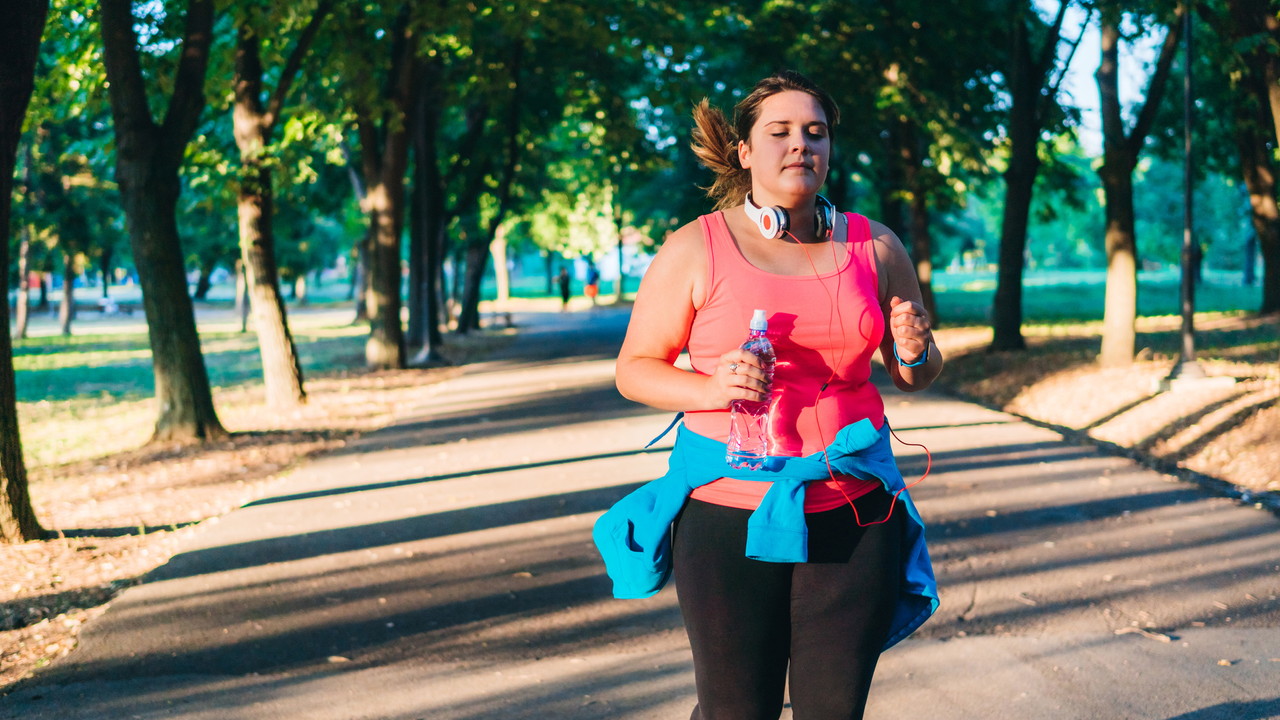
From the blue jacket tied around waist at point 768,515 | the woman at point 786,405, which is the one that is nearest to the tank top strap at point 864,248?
the woman at point 786,405

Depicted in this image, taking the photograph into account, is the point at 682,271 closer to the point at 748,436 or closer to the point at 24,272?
the point at 748,436

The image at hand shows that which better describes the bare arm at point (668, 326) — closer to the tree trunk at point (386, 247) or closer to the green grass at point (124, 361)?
the green grass at point (124, 361)

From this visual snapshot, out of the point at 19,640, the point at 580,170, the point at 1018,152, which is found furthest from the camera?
the point at 580,170

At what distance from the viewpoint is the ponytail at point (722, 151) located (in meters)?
2.77

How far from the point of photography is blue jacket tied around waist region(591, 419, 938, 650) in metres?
2.36

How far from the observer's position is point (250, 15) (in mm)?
11078

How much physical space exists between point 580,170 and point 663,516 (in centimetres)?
4214

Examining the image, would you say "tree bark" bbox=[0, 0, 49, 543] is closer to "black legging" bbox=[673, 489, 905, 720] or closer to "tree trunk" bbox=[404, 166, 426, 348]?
"black legging" bbox=[673, 489, 905, 720]

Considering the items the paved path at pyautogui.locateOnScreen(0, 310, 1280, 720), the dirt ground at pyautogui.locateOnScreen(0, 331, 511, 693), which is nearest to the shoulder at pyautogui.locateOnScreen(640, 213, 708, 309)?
the paved path at pyautogui.locateOnScreen(0, 310, 1280, 720)

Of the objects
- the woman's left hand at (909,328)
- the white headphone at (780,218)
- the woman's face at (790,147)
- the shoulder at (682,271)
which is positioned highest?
the woman's face at (790,147)

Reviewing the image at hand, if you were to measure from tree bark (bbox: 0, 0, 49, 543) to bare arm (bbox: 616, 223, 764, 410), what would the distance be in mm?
5319

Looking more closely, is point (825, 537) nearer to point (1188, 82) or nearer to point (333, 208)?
point (1188, 82)

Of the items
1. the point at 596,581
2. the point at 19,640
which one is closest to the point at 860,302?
the point at 596,581

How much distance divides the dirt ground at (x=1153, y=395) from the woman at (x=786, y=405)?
6.71 metres
